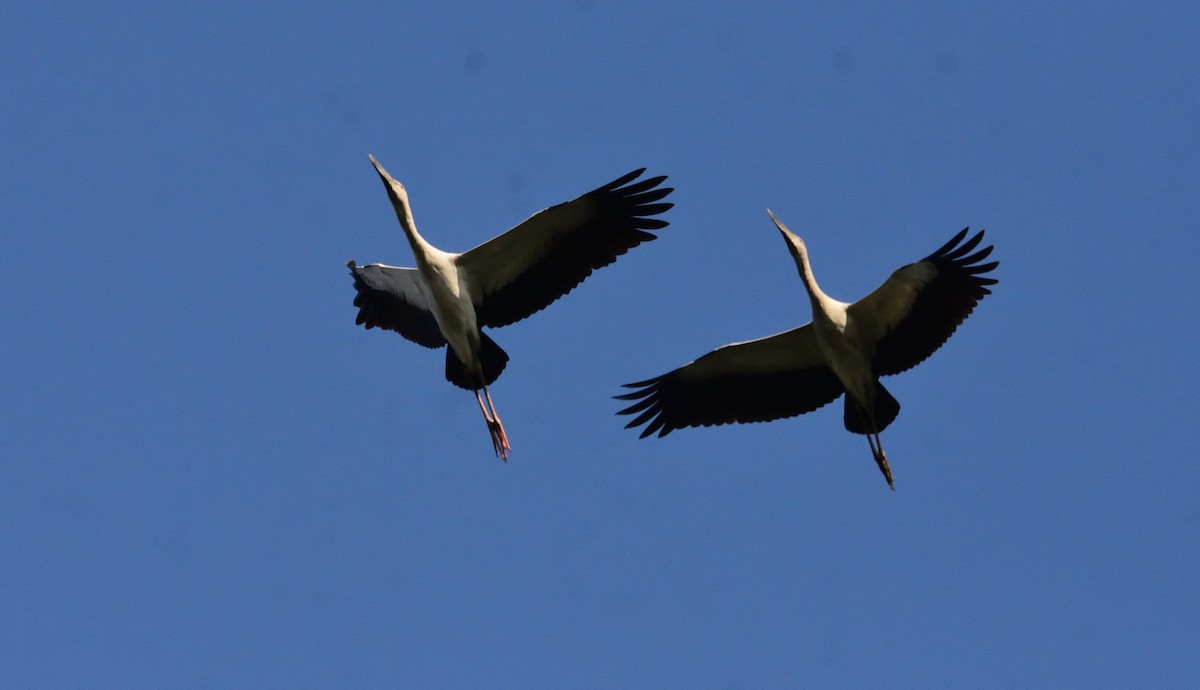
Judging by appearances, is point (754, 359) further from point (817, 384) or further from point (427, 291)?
point (427, 291)

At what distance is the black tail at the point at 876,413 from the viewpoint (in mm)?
15039

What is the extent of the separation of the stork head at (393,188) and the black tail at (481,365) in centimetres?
134

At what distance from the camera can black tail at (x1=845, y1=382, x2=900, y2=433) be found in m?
15.0

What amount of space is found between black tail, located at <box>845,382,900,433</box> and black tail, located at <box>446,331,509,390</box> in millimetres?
3010

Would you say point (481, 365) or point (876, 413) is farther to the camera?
point (481, 365)

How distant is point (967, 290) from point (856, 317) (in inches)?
38.3

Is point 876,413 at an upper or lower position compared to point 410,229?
lower

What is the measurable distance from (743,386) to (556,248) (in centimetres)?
207

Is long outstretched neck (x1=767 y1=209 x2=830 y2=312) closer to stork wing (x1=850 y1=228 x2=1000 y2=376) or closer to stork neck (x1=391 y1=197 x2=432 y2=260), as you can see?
stork wing (x1=850 y1=228 x2=1000 y2=376)

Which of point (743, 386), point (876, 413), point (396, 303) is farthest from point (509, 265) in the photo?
point (876, 413)

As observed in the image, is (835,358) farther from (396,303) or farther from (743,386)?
(396,303)

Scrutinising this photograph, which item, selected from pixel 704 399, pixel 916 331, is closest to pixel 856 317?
pixel 916 331

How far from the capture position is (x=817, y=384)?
608 inches

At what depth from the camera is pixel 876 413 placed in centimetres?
1511
